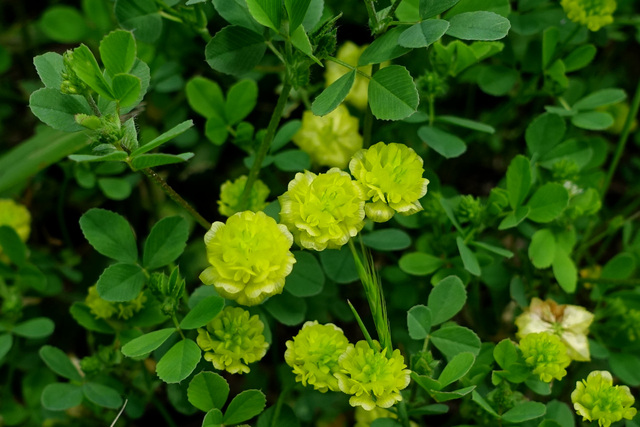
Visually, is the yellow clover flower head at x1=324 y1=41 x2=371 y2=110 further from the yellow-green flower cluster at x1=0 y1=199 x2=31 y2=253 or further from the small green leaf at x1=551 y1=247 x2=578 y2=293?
the yellow-green flower cluster at x1=0 y1=199 x2=31 y2=253

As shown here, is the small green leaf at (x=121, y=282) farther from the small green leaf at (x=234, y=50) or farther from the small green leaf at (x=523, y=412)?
the small green leaf at (x=523, y=412)

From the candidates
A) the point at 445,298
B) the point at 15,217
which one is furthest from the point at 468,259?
the point at 15,217

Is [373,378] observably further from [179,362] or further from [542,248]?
[542,248]

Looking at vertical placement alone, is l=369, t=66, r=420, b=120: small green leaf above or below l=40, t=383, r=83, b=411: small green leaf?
above

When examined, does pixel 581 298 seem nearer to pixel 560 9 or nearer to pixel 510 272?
pixel 510 272

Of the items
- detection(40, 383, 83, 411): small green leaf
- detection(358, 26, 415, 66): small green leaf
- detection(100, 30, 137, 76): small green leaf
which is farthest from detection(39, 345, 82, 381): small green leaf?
detection(358, 26, 415, 66): small green leaf

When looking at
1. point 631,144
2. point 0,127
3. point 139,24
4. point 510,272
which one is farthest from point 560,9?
point 0,127

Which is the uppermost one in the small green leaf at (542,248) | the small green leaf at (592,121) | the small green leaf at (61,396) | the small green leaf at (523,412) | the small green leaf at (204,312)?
the small green leaf at (204,312)

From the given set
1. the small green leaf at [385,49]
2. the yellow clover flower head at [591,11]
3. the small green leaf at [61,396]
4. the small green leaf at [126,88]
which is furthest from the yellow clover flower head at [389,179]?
the small green leaf at [61,396]
